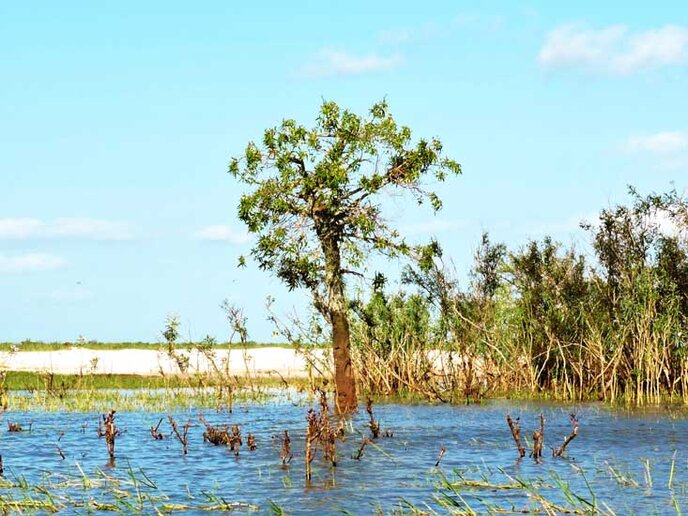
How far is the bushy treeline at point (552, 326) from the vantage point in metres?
30.1

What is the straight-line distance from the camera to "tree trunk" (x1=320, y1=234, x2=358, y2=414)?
27078mm

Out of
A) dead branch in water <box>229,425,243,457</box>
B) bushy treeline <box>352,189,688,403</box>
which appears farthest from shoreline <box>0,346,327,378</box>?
dead branch in water <box>229,425,243,457</box>

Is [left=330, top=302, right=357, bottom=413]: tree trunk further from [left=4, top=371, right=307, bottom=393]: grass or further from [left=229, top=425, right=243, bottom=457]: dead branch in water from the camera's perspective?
[left=4, top=371, right=307, bottom=393]: grass

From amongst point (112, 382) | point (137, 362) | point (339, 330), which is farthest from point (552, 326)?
point (137, 362)

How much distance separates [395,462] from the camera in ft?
62.1

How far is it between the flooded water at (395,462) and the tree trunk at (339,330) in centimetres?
84

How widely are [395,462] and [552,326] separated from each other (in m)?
14.1

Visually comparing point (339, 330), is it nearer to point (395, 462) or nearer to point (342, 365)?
point (342, 365)

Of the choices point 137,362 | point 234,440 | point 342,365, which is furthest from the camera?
point 137,362

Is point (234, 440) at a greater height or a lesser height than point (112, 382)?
lesser

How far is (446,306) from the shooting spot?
1331 inches

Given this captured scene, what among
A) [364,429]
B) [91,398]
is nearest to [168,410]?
[91,398]

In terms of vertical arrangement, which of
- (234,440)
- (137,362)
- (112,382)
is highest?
(137,362)

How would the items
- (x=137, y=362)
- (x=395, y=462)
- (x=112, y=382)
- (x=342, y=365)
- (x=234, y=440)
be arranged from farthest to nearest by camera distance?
(x=137, y=362) → (x=112, y=382) → (x=342, y=365) → (x=234, y=440) → (x=395, y=462)
